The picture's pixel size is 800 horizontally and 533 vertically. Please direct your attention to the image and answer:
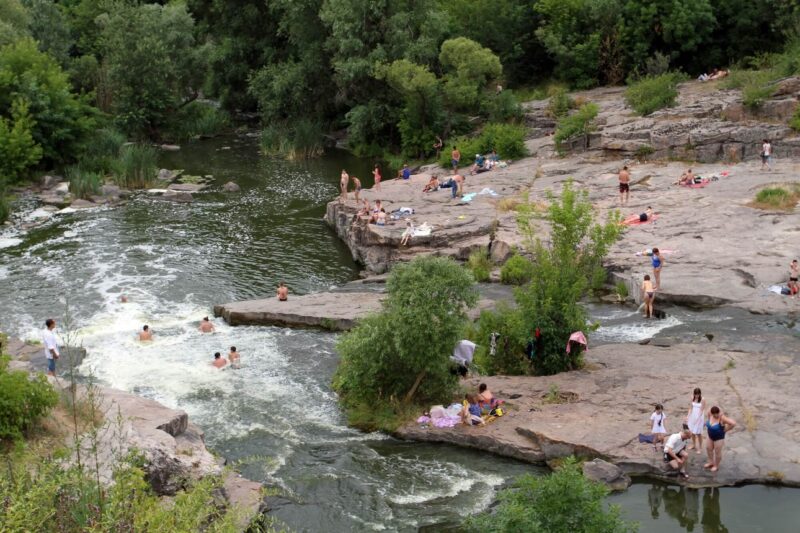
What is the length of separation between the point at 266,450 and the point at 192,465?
256 centimetres

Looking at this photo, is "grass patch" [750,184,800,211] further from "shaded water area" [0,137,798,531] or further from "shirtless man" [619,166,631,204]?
"shaded water area" [0,137,798,531]

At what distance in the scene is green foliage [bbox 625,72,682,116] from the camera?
38.1 meters

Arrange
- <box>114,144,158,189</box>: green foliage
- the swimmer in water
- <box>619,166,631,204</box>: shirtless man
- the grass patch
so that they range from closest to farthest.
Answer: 1. the swimmer in water
2. the grass patch
3. <box>619,166,631,204</box>: shirtless man
4. <box>114,144,158,189</box>: green foliage

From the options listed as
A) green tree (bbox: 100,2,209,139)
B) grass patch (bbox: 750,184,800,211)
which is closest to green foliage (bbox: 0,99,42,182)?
green tree (bbox: 100,2,209,139)

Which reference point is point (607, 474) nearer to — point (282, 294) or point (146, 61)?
point (282, 294)

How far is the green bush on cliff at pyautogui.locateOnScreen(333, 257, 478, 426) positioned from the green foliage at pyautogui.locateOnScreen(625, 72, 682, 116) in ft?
76.4

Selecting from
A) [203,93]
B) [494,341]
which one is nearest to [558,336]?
[494,341]

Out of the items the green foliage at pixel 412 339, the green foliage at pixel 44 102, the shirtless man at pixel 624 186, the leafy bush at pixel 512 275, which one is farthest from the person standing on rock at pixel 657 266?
the green foliage at pixel 44 102

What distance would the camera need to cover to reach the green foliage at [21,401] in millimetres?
13438

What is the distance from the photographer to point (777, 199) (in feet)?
91.0

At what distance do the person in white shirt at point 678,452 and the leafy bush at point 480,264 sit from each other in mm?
10423

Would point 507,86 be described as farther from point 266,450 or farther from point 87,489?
point 87,489

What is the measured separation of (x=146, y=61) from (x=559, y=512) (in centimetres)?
4348

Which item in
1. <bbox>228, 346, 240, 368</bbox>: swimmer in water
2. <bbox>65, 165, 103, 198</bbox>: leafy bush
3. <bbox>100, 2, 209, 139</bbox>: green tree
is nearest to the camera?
<bbox>228, 346, 240, 368</bbox>: swimmer in water
